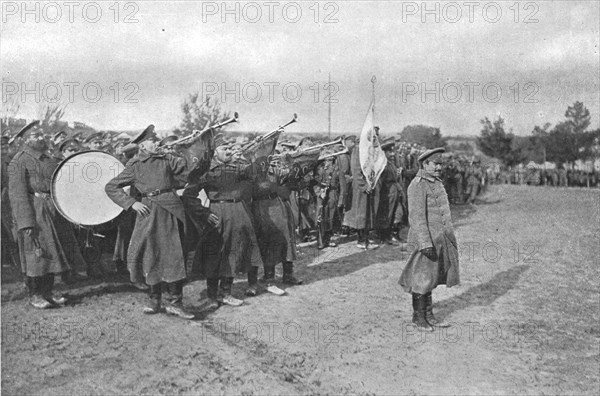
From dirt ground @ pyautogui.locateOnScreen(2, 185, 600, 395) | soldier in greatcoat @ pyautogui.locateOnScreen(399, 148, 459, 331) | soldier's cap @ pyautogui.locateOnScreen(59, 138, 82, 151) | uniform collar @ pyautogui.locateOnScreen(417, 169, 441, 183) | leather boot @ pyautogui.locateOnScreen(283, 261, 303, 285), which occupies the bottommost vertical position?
dirt ground @ pyautogui.locateOnScreen(2, 185, 600, 395)

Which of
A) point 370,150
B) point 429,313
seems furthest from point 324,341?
point 370,150

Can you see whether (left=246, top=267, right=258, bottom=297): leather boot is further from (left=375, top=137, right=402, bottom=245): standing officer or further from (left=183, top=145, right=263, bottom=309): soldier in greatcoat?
(left=375, top=137, right=402, bottom=245): standing officer

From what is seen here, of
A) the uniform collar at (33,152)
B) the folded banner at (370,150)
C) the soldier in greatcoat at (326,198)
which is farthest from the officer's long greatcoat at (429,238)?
the soldier in greatcoat at (326,198)

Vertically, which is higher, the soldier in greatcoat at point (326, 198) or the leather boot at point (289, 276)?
the soldier in greatcoat at point (326, 198)

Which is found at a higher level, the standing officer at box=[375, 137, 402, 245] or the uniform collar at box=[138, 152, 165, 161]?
the uniform collar at box=[138, 152, 165, 161]

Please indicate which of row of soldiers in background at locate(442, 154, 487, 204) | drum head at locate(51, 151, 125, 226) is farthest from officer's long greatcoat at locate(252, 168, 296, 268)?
row of soldiers in background at locate(442, 154, 487, 204)

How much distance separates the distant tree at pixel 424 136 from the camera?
5016 centimetres

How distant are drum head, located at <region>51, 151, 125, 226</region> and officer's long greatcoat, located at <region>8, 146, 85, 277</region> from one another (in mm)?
204

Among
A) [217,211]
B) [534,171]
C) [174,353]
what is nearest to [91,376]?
[174,353]

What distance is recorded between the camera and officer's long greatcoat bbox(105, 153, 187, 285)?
576cm

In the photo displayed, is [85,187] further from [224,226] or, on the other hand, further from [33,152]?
[224,226]

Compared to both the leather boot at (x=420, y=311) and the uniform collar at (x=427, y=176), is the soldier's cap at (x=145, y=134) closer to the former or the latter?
the uniform collar at (x=427, y=176)

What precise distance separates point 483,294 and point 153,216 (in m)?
4.38

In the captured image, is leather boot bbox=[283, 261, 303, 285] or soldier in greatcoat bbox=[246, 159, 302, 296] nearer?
soldier in greatcoat bbox=[246, 159, 302, 296]
